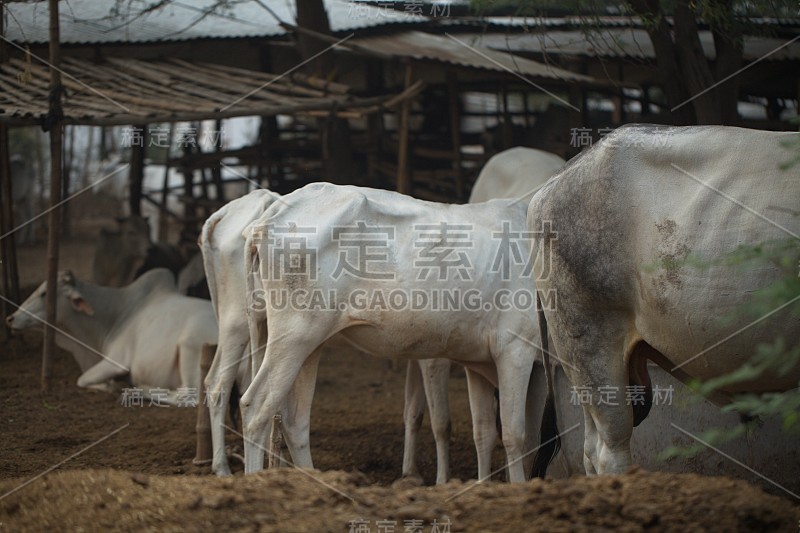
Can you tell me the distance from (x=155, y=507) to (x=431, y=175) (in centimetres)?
839

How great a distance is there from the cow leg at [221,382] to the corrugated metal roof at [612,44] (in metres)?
4.55

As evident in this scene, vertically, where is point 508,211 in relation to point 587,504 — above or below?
above

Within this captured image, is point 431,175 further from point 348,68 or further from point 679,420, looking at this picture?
point 679,420

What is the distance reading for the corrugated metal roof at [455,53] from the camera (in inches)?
395

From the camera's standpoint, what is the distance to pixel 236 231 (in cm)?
726

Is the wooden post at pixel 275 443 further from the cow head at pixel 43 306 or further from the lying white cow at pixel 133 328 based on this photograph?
the cow head at pixel 43 306

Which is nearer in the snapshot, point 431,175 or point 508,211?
point 508,211

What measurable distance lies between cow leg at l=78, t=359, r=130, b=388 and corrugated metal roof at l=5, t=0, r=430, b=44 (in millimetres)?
3910

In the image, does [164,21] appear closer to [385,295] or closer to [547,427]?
[385,295]

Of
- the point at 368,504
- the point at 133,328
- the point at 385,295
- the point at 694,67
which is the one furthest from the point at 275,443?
the point at 694,67

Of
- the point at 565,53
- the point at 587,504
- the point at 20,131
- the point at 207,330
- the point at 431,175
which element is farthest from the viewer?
the point at 20,131

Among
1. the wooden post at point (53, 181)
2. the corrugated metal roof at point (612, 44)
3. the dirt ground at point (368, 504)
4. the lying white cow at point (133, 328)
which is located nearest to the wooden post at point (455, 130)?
the corrugated metal roof at point (612, 44)

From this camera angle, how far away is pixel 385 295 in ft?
19.5

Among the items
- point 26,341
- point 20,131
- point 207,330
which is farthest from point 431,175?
point 20,131
